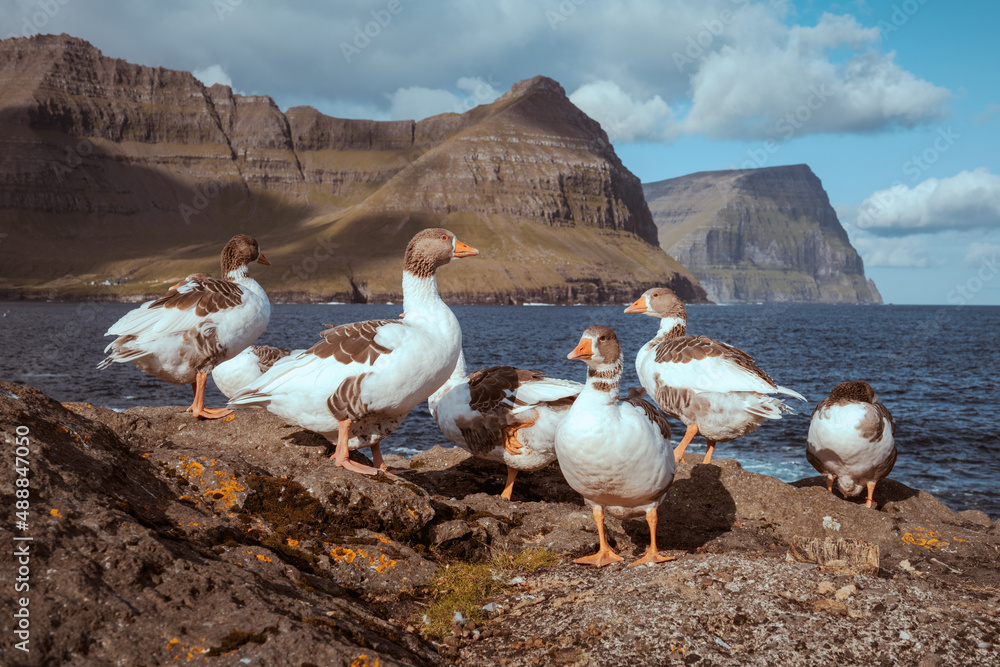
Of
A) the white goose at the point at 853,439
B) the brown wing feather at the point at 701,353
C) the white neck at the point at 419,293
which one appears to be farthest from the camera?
the brown wing feather at the point at 701,353

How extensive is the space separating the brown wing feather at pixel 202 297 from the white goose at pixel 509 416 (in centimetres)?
410

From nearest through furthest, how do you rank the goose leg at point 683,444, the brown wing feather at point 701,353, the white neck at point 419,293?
the white neck at point 419,293 < the goose leg at point 683,444 < the brown wing feather at point 701,353

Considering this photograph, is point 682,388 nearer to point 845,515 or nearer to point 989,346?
point 845,515

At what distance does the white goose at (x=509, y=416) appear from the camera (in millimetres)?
9656

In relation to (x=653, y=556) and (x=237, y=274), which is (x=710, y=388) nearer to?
(x=653, y=556)

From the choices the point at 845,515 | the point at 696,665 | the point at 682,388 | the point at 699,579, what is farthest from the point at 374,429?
the point at 845,515

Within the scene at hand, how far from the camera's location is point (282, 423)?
9844mm

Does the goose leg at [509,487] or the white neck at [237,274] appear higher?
the white neck at [237,274]

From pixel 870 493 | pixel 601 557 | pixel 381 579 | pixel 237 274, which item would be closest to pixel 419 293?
pixel 381 579

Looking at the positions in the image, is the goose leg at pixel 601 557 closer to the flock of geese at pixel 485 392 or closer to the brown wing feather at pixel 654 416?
the flock of geese at pixel 485 392

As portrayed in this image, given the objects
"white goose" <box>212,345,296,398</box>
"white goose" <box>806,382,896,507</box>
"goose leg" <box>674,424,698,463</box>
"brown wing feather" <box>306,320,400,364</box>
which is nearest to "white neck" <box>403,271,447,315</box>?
"brown wing feather" <box>306,320,400,364</box>

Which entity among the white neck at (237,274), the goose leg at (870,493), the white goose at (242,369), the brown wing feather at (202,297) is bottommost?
the goose leg at (870,493)

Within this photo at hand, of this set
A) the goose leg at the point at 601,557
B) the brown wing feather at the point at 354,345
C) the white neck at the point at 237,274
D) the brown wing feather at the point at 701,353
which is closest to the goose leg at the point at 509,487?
the goose leg at the point at 601,557

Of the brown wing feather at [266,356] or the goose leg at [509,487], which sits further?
the brown wing feather at [266,356]
